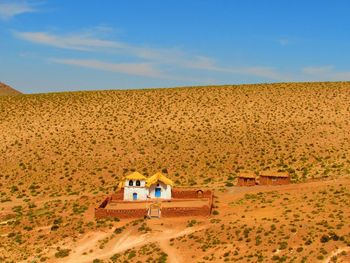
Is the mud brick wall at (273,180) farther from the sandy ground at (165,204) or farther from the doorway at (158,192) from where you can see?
the doorway at (158,192)

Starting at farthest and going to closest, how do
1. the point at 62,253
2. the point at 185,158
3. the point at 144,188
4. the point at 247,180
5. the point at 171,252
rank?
1. the point at 185,158
2. the point at 247,180
3. the point at 144,188
4. the point at 62,253
5. the point at 171,252

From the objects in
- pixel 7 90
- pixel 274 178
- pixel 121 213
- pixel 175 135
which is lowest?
pixel 121 213

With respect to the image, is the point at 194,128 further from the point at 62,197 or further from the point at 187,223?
the point at 187,223

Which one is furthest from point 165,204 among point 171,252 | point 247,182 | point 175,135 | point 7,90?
point 7,90

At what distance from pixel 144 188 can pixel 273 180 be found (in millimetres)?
13037

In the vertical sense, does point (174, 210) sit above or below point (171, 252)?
above

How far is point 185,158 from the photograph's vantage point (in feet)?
211

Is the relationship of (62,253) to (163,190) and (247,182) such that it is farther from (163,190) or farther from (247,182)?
(247,182)

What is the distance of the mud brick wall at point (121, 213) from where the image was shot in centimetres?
4184

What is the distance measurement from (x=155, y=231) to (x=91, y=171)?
1012 inches

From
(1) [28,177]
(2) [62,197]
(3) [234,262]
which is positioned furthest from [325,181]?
(1) [28,177]

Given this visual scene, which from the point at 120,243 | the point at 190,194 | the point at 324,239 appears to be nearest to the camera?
the point at 324,239

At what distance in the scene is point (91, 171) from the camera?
62.1m

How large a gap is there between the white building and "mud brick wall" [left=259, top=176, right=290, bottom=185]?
993cm
